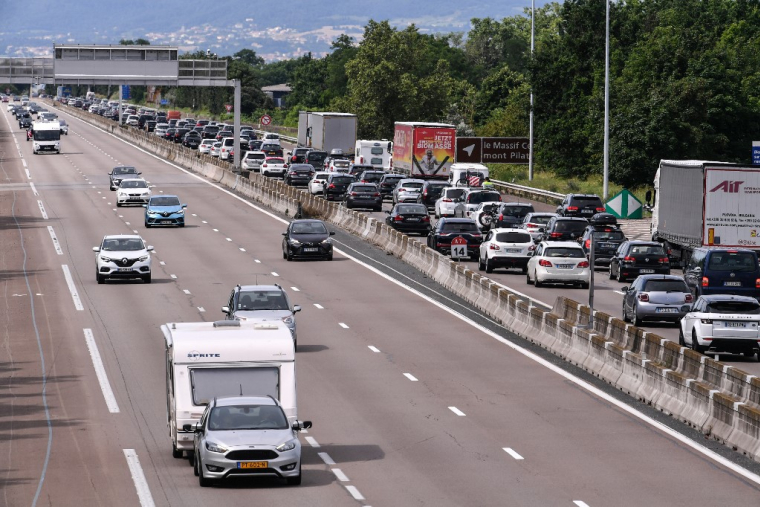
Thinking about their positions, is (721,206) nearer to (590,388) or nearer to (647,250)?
(647,250)

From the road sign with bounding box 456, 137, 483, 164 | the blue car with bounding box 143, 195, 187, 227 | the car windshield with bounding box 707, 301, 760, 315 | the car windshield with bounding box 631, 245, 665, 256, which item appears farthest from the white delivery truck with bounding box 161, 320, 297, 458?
the road sign with bounding box 456, 137, 483, 164

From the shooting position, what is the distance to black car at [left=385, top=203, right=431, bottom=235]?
205 feet

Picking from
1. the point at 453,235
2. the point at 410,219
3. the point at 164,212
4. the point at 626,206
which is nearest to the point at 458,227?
the point at 453,235

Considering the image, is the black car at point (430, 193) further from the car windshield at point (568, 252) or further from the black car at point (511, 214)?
the car windshield at point (568, 252)

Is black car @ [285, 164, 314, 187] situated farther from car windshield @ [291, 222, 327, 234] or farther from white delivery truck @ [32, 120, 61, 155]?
car windshield @ [291, 222, 327, 234]

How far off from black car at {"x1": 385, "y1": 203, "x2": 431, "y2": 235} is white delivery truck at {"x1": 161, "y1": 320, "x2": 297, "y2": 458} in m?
40.5

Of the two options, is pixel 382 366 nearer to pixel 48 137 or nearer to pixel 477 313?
pixel 477 313

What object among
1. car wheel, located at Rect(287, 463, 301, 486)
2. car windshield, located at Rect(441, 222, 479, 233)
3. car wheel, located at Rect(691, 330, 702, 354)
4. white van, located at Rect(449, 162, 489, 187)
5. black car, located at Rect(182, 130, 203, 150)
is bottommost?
car wheel, located at Rect(287, 463, 301, 486)

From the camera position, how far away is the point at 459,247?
46406mm

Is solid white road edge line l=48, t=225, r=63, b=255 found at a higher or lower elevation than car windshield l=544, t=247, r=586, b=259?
lower

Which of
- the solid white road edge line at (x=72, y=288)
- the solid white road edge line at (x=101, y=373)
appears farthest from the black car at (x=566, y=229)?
the solid white road edge line at (x=101, y=373)

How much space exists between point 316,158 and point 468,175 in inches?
971

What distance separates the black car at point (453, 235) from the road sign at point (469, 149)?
34361 millimetres

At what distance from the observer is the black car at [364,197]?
7475 cm
